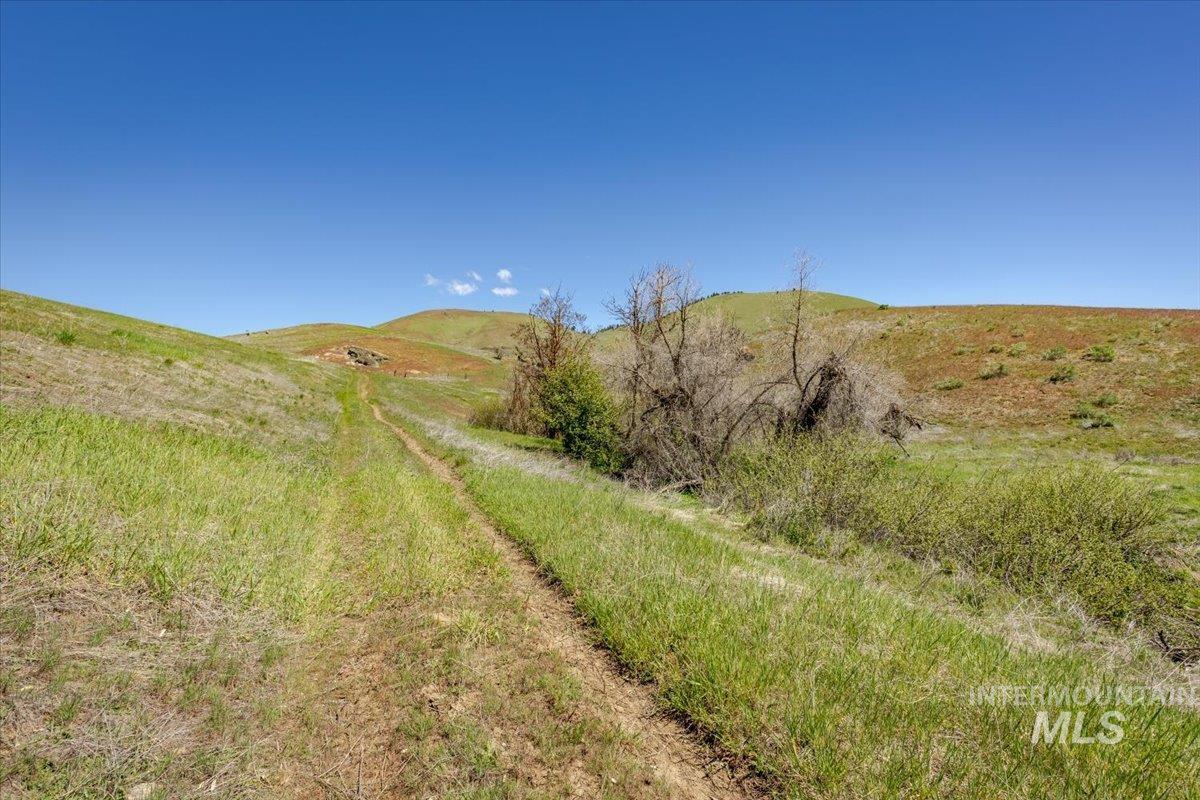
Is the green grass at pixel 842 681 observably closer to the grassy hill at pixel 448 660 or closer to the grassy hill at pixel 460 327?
the grassy hill at pixel 448 660

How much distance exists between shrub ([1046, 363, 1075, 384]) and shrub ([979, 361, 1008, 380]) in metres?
2.47

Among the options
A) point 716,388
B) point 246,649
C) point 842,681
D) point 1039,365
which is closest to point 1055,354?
point 1039,365

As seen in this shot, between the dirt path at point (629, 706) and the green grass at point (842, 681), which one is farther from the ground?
the green grass at point (842, 681)

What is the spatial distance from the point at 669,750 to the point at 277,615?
406cm

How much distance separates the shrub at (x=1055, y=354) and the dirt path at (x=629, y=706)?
39.7 m

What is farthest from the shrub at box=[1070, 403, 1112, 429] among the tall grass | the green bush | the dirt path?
the dirt path

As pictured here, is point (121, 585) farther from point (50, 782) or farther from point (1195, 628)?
point (1195, 628)

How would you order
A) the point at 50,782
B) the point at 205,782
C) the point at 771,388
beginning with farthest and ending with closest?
the point at 771,388
the point at 205,782
the point at 50,782

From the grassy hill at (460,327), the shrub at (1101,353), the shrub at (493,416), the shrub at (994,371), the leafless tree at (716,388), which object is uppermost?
the grassy hill at (460,327)

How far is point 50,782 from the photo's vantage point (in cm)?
247

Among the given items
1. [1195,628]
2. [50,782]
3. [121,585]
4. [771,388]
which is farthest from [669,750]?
[771,388]

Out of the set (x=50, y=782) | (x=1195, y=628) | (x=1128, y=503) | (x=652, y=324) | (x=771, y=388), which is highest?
(x=652, y=324)

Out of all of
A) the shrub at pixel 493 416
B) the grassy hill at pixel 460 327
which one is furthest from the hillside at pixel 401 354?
the grassy hill at pixel 460 327

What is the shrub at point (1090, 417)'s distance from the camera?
2319 cm
